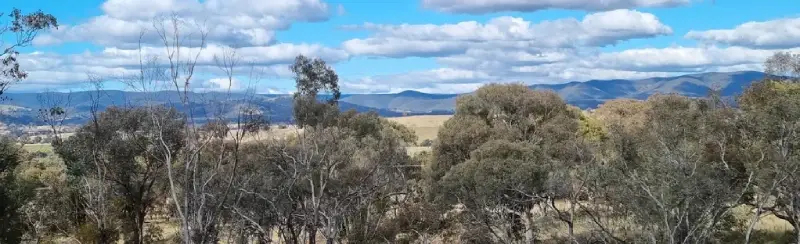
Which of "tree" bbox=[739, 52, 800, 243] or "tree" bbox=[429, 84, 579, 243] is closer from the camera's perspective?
"tree" bbox=[739, 52, 800, 243]

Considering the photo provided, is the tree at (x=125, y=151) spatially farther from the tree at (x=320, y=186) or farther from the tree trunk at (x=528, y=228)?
the tree trunk at (x=528, y=228)

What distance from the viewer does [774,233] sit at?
42.0m

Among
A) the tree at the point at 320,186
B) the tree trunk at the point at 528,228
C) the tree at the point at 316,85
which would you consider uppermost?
the tree at the point at 316,85

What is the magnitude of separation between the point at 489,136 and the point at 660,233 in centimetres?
1570

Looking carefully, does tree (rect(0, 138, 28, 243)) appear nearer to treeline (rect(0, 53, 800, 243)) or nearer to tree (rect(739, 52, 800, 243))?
treeline (rect(0, 53, 800, 243))

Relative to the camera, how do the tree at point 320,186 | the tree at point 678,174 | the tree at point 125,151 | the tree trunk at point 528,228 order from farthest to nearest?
the tree trunk at point 528,228
the tree at point 125,151
the tree at point 320,186
the tree at point 678,174

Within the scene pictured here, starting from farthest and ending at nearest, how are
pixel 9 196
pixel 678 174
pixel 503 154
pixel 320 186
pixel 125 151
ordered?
pixel 503 154, pixel 125 151, pixel 9 196, pixel 320 186, pixel 678 174

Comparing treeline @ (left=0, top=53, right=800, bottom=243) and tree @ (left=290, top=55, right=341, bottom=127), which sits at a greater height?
tree @ (left=290, top=55, right=341, bottom=127)

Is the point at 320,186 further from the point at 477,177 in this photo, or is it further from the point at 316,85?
A: the point at 316,85

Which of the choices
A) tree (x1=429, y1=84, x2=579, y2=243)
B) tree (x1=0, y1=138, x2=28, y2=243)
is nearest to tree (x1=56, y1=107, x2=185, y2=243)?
tree (x1=0, y1=138, x2=28, y2=243)

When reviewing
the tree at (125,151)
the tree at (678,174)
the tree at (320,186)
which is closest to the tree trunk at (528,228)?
the tree at (678,174)

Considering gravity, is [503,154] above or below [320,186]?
above

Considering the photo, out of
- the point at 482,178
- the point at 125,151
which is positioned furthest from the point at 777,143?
the point at 125,151

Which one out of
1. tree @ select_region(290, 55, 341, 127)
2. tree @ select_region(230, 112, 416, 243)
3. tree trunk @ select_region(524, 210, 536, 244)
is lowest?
tree trunk @ select_region(524, 210, 536, 244)
